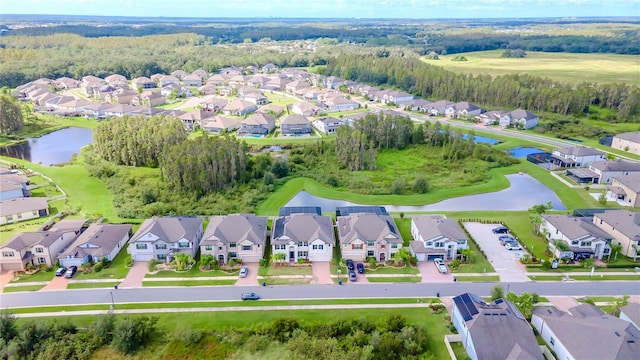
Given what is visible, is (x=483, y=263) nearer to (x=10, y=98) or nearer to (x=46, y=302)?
(x=46, y=302)

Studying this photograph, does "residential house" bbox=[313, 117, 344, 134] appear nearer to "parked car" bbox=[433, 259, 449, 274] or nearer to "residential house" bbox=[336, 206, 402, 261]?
"residential house" bbox=[336, 206, 402, 261]

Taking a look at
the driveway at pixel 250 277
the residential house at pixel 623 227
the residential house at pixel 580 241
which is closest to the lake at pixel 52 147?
the driveway at pixel 250 277

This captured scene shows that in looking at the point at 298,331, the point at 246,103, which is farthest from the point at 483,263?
the point at 246,103

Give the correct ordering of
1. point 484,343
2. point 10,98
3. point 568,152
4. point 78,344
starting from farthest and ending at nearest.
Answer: point 10,98 → point 568,152 → point 78,344 → point 484,343

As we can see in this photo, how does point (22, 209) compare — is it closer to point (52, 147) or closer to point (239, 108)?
point (52, 147)

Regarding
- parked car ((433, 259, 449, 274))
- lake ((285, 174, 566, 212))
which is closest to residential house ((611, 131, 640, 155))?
lake ((285, 174, 566, 212))
